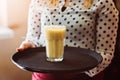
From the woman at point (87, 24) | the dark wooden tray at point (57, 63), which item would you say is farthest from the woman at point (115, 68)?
the dark wooden tray at point (57, 63)

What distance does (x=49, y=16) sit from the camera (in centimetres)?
125

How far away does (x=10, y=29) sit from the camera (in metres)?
1.56

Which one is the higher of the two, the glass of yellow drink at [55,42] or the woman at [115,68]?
the glass of yellow drink at [55,42]

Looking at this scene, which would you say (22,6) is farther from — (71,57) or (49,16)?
(71,57)

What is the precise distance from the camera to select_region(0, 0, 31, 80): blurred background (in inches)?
60.6

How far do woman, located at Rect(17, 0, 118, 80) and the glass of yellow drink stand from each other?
0.17 meters

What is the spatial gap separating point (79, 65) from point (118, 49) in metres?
0.55

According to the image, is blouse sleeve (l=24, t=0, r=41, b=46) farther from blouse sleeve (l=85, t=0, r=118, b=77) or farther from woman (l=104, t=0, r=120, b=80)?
woman (l=104, t=0, r=120, b=80)

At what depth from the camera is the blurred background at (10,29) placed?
154 cm

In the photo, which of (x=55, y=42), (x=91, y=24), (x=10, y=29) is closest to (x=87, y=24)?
(x=91, y=24)

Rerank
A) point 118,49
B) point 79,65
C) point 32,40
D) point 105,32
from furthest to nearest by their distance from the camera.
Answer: point 118,49 → point 32,40 → point 105,32 → point 79,65

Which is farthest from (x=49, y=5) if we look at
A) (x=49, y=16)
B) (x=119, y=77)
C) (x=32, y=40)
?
(x=119, y=77)

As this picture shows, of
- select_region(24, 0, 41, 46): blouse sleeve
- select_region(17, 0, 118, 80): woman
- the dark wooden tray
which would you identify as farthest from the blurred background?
the dark wooden tray

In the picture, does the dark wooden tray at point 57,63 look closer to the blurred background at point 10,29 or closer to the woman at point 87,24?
the woman at point 87,24
